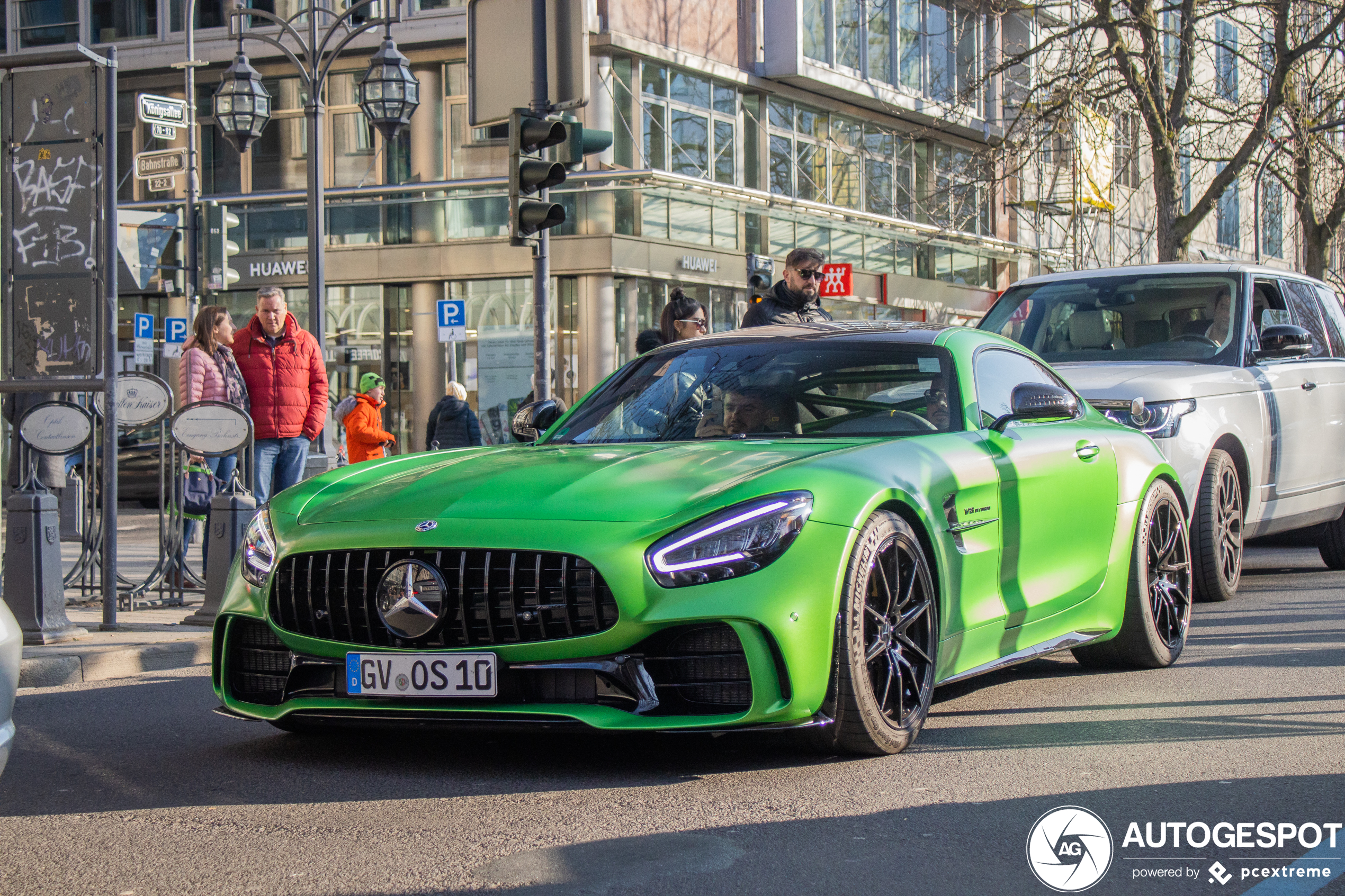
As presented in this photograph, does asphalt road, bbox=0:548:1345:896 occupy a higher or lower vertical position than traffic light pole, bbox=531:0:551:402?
lower

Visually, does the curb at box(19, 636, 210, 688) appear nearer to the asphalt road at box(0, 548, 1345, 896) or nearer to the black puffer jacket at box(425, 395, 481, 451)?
the asphalt road at box(0, 548, 1345, 896)

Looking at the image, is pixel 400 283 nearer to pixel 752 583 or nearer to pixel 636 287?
pixel 636 287

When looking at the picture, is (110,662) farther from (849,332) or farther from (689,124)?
(689,124)

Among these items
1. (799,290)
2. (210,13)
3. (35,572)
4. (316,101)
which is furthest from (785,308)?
(210,13)

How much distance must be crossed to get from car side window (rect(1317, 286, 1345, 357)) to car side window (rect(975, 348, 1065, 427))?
17.0 feet

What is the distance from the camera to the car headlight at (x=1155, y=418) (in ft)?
28.1

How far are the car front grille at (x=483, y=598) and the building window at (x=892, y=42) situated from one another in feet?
95.1

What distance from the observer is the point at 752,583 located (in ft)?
14.6

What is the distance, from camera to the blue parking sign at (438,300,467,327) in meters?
25.1

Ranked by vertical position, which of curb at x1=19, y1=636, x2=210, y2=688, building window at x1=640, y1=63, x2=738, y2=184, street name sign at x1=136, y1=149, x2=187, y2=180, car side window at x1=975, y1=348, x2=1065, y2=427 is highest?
building window at x1=640, y1=63, x2=738, y2=184

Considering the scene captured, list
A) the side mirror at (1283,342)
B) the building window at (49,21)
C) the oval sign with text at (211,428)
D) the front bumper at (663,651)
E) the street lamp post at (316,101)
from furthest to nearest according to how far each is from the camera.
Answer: the building window at (49,21)
the street lamp post at (316,101)
the side mirror at (1283,342)
the oval sign with text at (211,428)
the front bumper at (663,651)

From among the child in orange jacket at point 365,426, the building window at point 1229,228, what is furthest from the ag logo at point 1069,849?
the building window at point 1229,228

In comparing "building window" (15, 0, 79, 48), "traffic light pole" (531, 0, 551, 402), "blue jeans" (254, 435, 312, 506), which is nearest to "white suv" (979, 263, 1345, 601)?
"traffic light pole" (531, 0, 551, 402)

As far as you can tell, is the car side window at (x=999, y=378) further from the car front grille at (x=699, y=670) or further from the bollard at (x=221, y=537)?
the bollard at (x=221, y=537)
